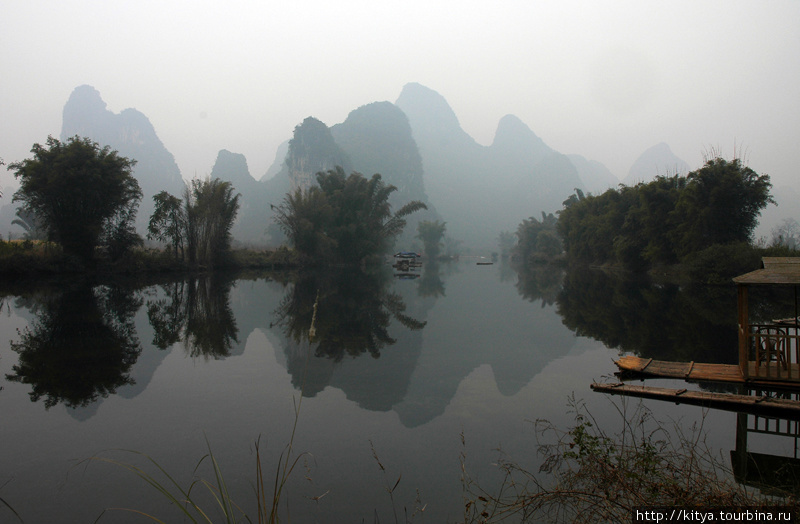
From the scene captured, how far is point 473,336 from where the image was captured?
10727 mm

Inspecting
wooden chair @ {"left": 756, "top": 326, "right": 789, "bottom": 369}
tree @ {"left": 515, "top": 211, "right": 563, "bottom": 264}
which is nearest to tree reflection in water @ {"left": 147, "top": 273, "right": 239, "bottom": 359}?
wooden chair @ {"left": 756, "top": 326, "right": 789, "bottom": 369}

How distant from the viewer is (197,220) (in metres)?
33.8

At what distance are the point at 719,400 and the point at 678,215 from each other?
3377 cm

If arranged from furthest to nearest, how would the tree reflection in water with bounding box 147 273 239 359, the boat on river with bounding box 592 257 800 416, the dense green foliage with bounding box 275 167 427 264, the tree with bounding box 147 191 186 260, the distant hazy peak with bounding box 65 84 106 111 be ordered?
the distant hazy peak with bounding box 65 84 106 111 → the dense green foliage with bounding box 275 167 427 264 → the tree with bounding box 147 191 186 260 → the tree reflection in water with bounding box 147 273 239 359 → the boat on river with bounding box 592 257 800 416

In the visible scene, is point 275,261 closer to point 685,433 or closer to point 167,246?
point 167,246

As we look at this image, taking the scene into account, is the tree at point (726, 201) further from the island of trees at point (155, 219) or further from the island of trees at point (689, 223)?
the island of trees at point (155, 219)

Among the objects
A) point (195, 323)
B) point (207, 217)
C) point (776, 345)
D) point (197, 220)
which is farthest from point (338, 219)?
point (776, 345)

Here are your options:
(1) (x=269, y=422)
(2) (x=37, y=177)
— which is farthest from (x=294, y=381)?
(2) (x=37, y=177)

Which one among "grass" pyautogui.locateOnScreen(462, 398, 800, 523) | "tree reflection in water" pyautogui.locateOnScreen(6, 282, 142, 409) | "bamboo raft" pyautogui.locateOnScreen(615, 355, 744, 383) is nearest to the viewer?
"grass" pyautogui.locateOnScreen(462, 398, 800, 523)

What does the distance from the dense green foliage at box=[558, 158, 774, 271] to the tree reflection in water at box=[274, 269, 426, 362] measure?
76.1ft

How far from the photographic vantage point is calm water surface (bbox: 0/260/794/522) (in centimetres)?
372

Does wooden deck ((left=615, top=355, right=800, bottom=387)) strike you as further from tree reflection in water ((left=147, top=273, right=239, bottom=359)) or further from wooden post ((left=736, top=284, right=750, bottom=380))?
tree reflection in water ((left=147, top=273, right=239, bottom=359))

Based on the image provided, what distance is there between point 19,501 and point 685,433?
580cm

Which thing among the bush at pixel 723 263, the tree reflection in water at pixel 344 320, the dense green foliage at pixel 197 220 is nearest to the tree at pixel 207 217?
the dense green foliage at pixel 197 220
